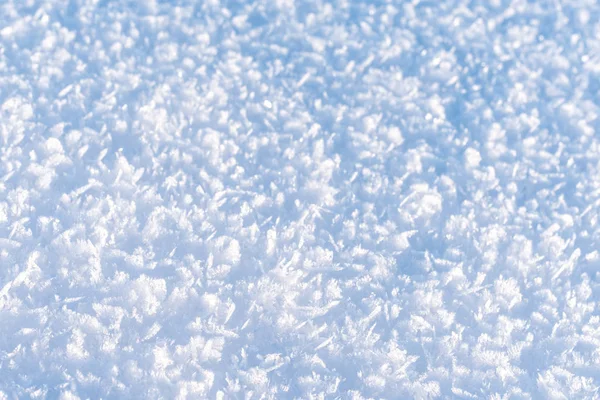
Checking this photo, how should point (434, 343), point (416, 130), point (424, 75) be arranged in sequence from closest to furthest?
point (434, 343) → point (416, 130) → point (424, 75)

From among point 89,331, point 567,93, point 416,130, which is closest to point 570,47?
point 567,93

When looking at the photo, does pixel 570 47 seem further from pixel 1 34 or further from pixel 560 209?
pixel 1 34

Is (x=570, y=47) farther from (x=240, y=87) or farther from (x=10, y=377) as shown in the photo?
(x=10, y=377)

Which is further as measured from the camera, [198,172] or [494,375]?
[198,172]

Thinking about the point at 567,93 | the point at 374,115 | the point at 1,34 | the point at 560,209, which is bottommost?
the point at 560,209

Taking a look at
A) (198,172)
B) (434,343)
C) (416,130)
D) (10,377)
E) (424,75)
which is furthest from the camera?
(424,75)

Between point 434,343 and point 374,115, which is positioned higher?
point 374,115
